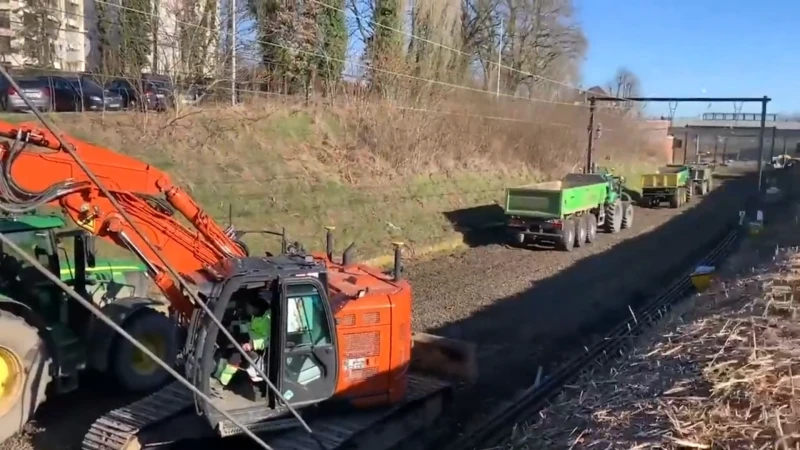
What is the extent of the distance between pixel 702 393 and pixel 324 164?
713 inches

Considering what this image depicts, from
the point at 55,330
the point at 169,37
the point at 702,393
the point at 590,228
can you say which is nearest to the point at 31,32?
the point at 169,37

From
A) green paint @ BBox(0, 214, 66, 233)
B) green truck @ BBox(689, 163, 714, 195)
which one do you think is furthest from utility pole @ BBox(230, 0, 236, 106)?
green truck @ BBox(689, 163, 714, 195)

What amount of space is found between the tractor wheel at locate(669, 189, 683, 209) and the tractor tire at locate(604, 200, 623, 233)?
963 cm

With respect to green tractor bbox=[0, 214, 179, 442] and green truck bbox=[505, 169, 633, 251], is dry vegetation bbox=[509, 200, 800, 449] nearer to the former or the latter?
green tractor bbox=[0, 214, 179, 442]

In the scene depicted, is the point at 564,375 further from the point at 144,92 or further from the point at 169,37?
the point at 169,37

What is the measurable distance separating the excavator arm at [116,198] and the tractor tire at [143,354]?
1.83 m

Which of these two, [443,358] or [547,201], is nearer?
[443,358]

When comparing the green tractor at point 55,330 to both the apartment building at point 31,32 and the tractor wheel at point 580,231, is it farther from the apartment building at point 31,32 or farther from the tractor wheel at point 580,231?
the apartment building at point 31,32

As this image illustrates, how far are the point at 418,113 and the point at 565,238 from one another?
30.1 ft

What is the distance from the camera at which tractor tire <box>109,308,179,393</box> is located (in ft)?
28.0

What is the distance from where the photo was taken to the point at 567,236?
20.5 m

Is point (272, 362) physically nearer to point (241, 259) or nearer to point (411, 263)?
point (241, 259)

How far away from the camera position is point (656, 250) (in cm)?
2141

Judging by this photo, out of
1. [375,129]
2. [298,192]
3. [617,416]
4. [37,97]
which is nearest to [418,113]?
[375,129]
